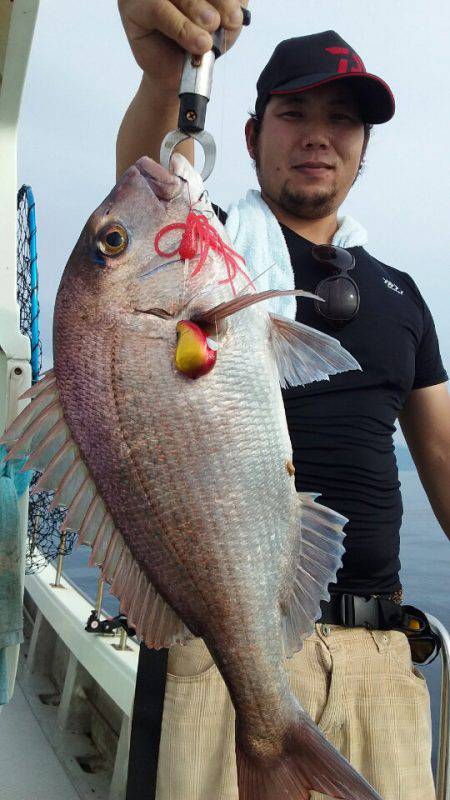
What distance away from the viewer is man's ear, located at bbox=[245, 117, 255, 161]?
253cm

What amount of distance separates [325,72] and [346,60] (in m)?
0.10

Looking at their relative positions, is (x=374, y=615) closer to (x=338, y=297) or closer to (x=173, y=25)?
(x=338, y=297)

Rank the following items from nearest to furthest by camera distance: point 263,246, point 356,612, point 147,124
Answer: point 147,124
point 356,612
point 263,246

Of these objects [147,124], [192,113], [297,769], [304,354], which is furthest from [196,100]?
[297,769]

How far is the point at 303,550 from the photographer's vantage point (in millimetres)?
1565

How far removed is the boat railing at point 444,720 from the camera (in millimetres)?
2355

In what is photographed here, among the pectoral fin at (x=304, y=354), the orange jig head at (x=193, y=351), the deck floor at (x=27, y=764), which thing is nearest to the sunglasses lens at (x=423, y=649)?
the pectoral fin at (x=304, y=354)

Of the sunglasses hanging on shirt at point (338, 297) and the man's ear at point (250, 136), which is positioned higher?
the man's ear at point (250, 136)

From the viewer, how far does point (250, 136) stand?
8.37 ft

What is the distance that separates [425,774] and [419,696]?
0.24 m

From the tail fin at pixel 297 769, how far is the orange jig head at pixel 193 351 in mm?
859

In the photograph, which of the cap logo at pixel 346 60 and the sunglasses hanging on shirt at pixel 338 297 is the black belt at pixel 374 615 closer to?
the sunglasses hanging on shirt at pixel 338 297

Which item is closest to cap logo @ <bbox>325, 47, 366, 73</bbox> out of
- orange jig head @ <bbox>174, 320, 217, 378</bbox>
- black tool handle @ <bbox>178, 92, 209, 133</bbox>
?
black tool handle @ <bbox>178, 92, 209, 133</bbox>

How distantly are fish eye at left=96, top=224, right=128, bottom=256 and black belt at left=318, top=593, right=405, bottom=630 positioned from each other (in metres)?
1.28
